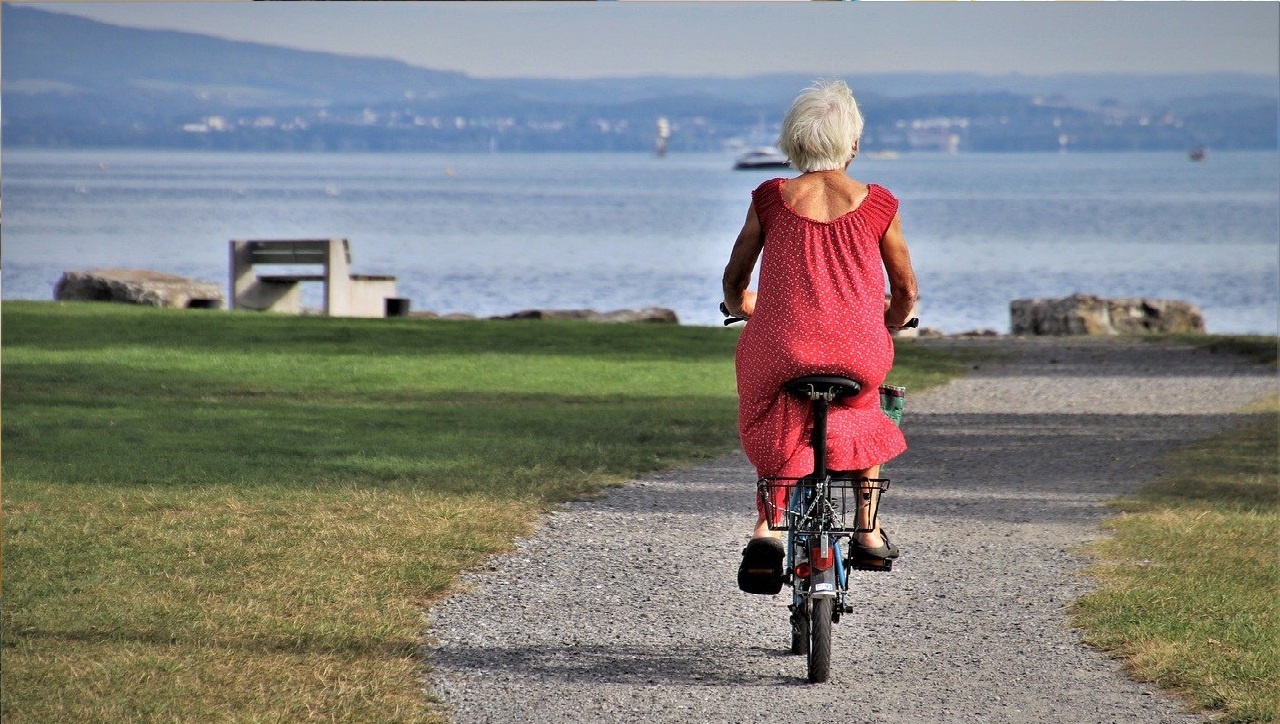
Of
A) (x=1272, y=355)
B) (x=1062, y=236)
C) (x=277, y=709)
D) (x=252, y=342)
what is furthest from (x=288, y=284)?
(x=1062, y=236)

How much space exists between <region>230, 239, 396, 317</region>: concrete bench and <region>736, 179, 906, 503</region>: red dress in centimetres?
1489

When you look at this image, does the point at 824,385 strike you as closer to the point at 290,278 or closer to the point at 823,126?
the point at 823,126

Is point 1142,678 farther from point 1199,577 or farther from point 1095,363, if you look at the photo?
point 1095,363

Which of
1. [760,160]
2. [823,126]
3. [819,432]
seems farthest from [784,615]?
[760,160]

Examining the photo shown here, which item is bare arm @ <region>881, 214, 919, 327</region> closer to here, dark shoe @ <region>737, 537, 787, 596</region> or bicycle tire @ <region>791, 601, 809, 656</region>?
dark shoe @ <region>737, 537, 787, 596</region>

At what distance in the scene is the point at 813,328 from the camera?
4.78 meters

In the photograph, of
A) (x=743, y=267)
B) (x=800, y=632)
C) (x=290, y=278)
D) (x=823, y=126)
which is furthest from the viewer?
(x=290, y=278)

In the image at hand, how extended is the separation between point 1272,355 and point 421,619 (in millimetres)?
13151

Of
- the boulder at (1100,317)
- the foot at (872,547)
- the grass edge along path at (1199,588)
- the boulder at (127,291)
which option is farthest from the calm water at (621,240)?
the foot at (872,547)

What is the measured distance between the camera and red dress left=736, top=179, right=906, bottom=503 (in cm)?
479

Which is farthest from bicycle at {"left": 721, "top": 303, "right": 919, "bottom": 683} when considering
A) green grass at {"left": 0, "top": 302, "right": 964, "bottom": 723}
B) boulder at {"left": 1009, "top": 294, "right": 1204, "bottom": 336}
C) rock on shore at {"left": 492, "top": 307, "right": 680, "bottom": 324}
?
boulder at {"left": 1009, "top": 294, "right": 1204, "bottom": 336}

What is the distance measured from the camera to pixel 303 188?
13738 cm

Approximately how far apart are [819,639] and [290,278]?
634 inches

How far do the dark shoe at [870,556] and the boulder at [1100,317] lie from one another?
53.6 ft
